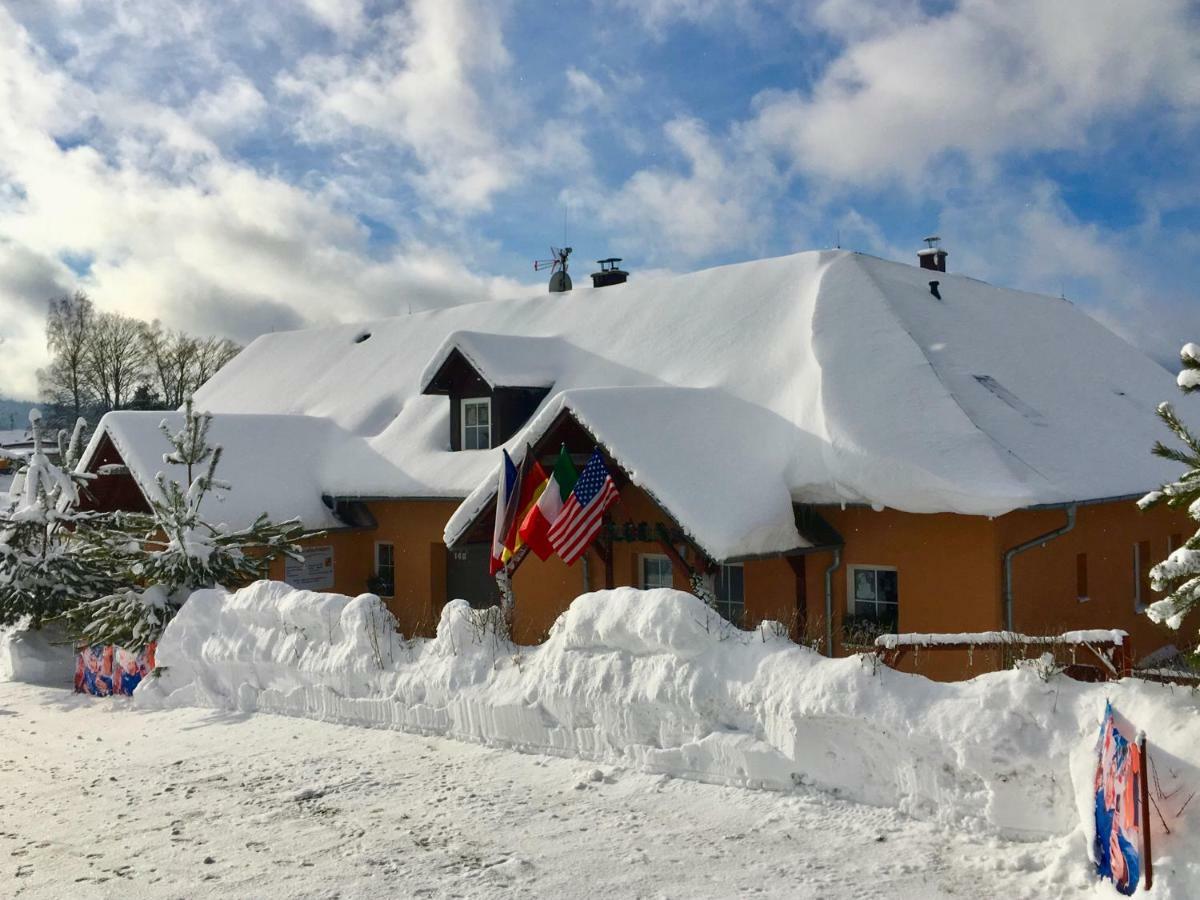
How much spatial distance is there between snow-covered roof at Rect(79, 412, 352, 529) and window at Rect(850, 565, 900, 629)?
9069mm

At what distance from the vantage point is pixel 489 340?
17484mm

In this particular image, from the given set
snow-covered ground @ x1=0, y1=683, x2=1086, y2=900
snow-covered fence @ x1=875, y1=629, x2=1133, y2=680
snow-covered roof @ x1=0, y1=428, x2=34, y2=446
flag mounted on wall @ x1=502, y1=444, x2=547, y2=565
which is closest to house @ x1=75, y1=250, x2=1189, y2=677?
flag mounted on wall @ x1=502, y1=444, x2=547, y2=565

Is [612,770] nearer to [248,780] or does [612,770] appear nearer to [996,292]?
[248,780]

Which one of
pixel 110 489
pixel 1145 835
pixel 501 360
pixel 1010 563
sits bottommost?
pixel 1145 835

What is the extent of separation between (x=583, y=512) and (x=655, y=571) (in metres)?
2.72

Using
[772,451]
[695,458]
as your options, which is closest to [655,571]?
[695,458]

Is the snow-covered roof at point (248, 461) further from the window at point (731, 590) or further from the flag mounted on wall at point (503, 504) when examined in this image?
the window at point (731, 590)

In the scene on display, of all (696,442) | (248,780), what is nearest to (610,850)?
(248,780)

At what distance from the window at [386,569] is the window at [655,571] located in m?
5.35

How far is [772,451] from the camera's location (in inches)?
524

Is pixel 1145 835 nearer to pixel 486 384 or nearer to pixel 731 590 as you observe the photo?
pixel 731 590

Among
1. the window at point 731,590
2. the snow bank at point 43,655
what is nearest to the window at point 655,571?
the window at point 731,590

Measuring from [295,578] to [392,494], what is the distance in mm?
2310

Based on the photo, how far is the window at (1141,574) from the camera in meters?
15.0
